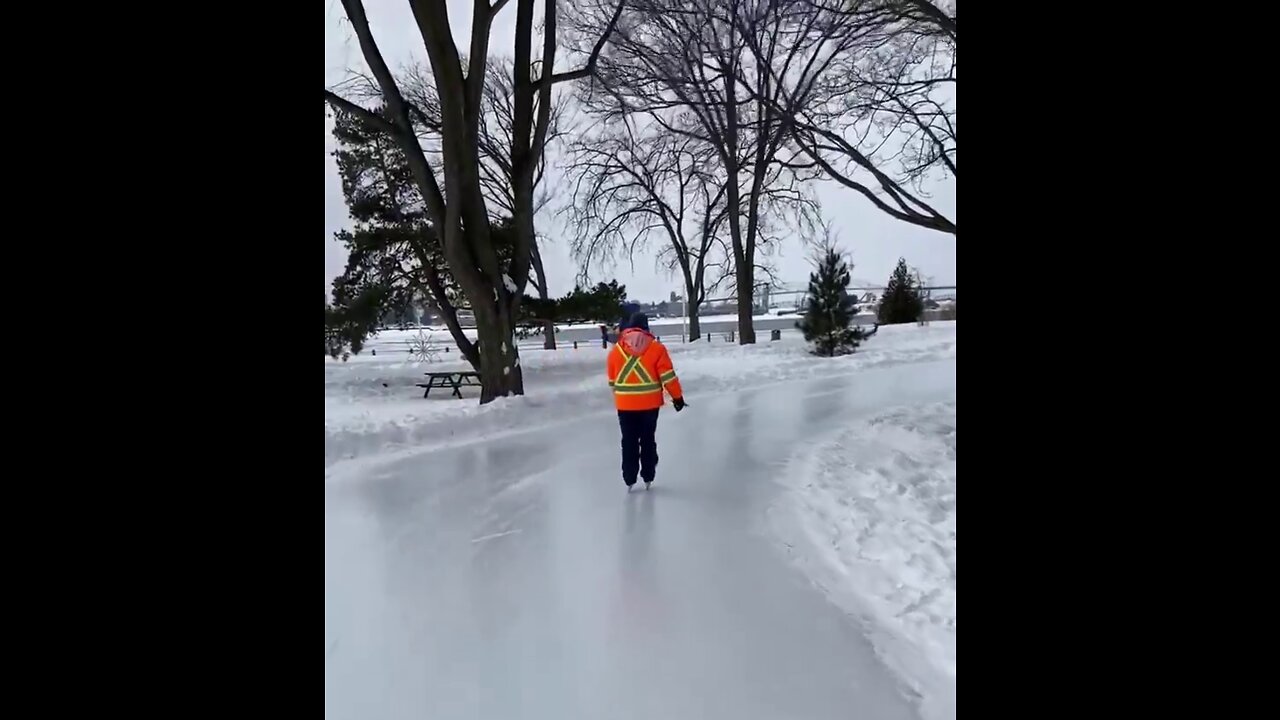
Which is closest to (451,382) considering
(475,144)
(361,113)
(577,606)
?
(475,144)

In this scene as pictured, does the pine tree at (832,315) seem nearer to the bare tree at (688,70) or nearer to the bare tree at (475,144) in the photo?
the bare tree at (688,70)

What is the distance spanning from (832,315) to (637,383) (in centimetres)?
1186

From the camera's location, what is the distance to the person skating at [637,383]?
5699 mm

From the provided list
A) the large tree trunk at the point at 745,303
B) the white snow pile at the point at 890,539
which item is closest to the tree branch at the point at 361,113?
the white snow pile at the point at 890,539

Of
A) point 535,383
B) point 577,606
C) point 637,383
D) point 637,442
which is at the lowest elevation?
point 577,606

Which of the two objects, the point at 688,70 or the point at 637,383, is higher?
the point at 688,70

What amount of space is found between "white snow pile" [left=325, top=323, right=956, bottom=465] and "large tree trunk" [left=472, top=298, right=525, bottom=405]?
0.38 metres

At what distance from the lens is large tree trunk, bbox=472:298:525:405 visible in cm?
1071

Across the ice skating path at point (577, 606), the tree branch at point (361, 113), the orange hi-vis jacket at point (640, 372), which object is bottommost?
the ice skating path at point (577, 606)

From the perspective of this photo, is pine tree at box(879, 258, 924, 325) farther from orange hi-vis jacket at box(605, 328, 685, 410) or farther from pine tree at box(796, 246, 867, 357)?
orange hi-vis jacket at box(605, 328, 685, 410)

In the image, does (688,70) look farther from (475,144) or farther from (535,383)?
(535,383)

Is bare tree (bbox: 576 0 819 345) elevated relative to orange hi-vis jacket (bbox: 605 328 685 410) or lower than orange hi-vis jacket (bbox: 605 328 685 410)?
elevated

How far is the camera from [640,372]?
5734 millimetres

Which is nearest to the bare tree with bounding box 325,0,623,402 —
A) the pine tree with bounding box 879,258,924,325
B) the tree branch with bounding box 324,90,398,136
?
the tree branch with bounding box 324,90,398,136
